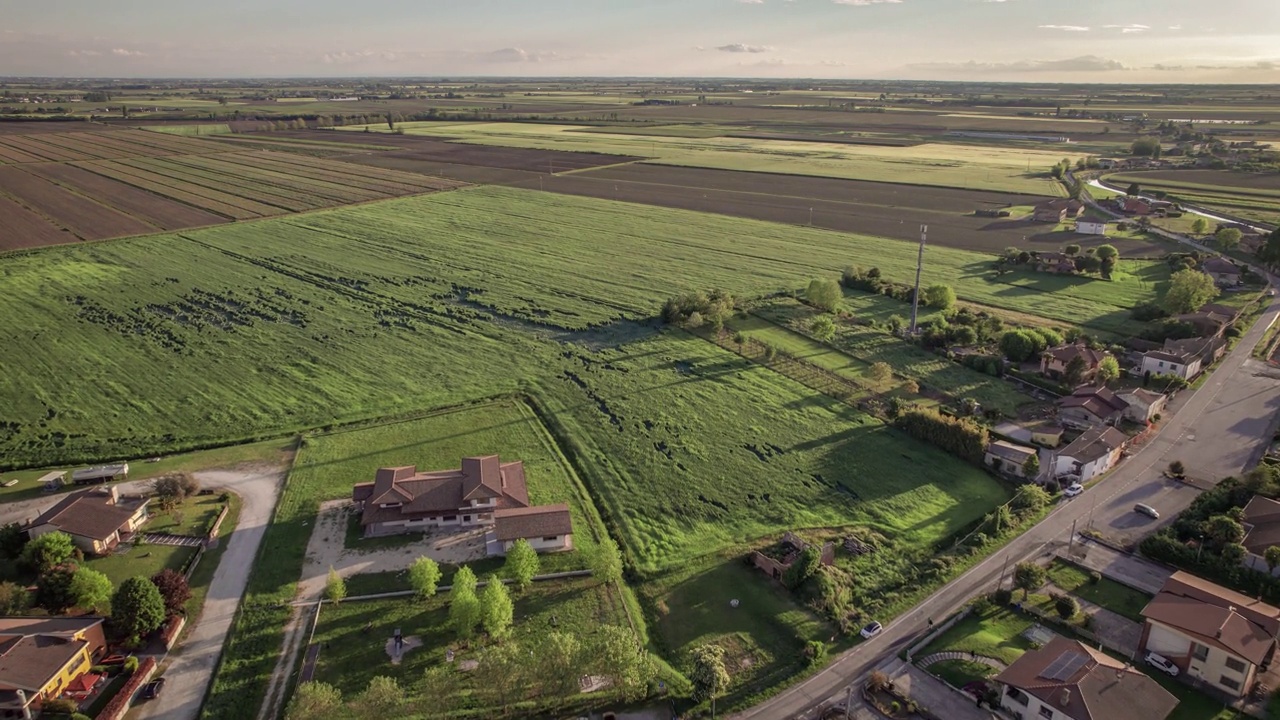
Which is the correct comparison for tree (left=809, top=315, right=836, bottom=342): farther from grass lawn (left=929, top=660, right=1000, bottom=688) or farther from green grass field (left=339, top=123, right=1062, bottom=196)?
green grass field (left=339, top=123, right=1062, bottom=196)

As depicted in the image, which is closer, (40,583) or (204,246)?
(40,583)

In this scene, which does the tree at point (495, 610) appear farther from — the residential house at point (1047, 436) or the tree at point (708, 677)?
the residential house at point (1047, 436)

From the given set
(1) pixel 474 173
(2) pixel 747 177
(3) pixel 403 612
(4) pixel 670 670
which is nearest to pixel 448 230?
(1) pixel 474 173

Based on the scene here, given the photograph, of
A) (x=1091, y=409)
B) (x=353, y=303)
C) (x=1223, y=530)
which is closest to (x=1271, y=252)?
(x=1091, y=409)

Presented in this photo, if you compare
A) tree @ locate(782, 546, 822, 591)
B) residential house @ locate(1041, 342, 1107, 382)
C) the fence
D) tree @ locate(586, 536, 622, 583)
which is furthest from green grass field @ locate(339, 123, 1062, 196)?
tree @ locate(586, 536, 622, 583)

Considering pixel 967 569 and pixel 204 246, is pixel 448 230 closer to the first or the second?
pixel 204 246

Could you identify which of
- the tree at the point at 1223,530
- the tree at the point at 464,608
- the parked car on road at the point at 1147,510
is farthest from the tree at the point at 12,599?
the tree at the point at 1223,530

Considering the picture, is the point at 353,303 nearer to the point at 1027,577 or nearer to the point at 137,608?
the point at 137,608
